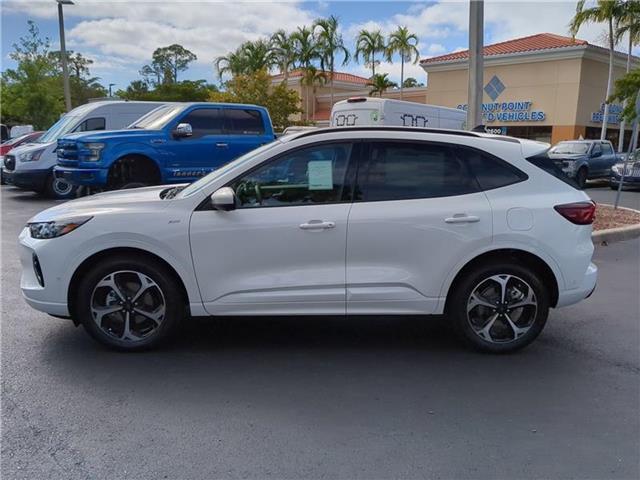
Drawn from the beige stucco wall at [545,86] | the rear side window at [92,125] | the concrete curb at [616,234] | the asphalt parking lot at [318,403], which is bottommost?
the asphalt parking lot at [318,403]

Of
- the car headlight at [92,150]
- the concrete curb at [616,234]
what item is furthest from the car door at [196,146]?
the concrete curb at [616,234]

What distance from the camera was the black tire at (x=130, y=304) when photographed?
4.13 meters

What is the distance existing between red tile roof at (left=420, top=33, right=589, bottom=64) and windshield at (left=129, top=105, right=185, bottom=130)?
21983 millimetres

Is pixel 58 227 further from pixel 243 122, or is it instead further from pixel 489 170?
pixel 243 122

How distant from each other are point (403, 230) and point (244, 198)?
1249 mm

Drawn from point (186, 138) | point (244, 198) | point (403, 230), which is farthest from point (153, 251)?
point (186, 138)

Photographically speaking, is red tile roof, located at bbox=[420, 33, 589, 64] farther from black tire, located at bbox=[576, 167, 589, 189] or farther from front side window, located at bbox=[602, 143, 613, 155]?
black tire, located at bbox=[576, 167, 589, 189]

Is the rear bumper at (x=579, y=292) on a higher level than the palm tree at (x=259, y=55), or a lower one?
lower

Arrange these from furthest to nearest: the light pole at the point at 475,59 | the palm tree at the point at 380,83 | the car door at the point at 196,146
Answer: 1. the palm tree at the point at 380,83
2. the car door at the point at 196,146
3. the light pole at the point at 475,59

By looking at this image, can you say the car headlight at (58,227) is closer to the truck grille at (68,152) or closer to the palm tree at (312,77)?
the truck grille at (68,152)

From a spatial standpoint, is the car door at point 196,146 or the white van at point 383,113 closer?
the car door at point 196,146

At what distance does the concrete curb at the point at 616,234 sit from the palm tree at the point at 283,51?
30.1 m

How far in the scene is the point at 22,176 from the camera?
1289 cm

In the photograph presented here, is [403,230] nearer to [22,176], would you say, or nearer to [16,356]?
[16,356]
